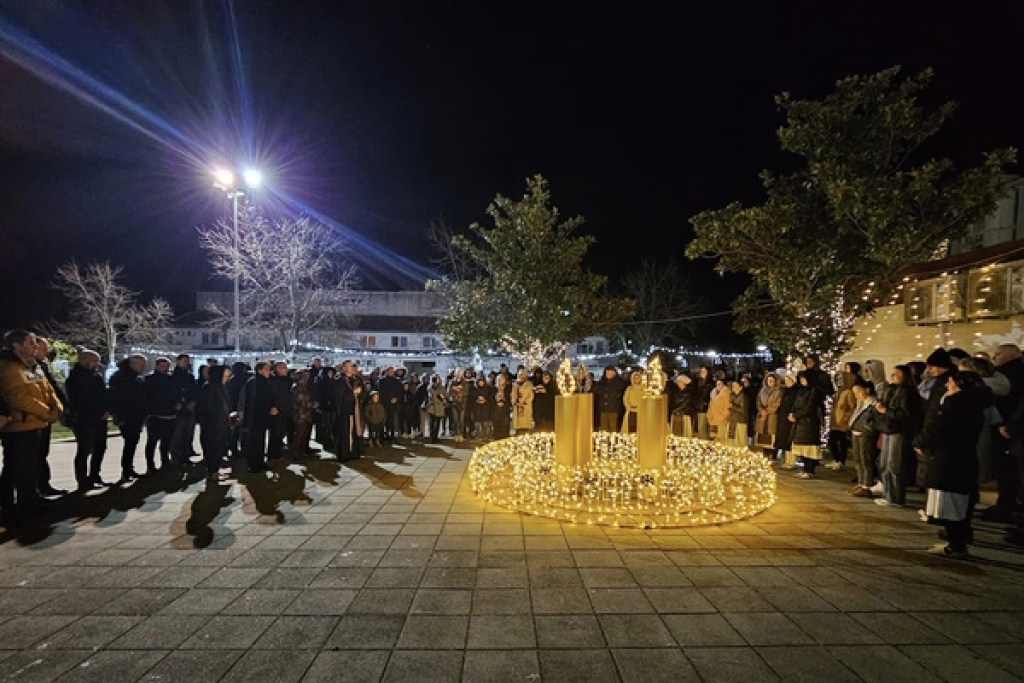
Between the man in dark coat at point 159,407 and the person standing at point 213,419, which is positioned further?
the man in dark coat at point 159,407

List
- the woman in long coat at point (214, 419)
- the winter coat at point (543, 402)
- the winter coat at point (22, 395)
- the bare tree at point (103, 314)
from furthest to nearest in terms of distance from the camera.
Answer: the bare tree at point (103, 314) → the winter coat at point (543, 402) → the woman in long coat at point (214, 419) → the winter coat at point (22, 395)

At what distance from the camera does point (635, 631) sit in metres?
3.77

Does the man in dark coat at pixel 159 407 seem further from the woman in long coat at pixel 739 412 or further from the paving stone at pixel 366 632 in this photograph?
the woman in long coat at pixel 739 412

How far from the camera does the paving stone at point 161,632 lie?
11.8 feet

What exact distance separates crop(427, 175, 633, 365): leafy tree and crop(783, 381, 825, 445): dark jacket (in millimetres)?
7355

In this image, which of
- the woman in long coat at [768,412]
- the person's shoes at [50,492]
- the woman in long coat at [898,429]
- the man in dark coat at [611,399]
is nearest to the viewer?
the woman in long coat at [898,429]

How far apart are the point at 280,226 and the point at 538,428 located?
1322cm

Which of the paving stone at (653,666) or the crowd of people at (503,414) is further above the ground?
the crowd of people at (503,414)

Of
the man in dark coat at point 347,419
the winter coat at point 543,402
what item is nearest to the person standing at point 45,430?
the man in dark coat at point 347,419

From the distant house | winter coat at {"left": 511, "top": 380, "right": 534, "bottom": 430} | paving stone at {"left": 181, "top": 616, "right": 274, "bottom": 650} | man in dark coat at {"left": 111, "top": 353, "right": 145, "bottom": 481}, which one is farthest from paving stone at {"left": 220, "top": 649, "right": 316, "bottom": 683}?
the distant house

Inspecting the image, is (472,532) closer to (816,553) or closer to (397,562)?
(397,562)

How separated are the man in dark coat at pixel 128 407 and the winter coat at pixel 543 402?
7364 mm

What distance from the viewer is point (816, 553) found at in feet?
17.6

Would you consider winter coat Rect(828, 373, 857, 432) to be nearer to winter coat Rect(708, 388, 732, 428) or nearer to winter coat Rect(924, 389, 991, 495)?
winter coat Rect(708, 388, 732, 428)
